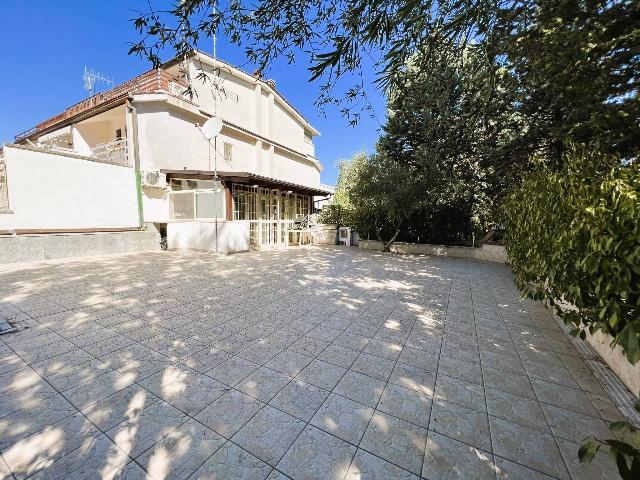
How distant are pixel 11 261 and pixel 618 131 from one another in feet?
48.2

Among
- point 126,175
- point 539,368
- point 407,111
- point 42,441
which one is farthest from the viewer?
point 407,111

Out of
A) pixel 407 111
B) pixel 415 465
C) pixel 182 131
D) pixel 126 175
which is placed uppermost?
pixel 407 111

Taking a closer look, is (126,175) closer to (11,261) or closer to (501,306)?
(11,261)

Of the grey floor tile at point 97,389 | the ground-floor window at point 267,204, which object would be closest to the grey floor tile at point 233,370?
the grey floor tile at point 97,389

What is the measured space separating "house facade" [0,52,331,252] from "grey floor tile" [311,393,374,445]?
8.37m

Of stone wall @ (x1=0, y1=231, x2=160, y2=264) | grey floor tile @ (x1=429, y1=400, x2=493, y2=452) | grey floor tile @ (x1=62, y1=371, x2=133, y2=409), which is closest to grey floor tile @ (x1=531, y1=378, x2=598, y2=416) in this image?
grey floor tile @ (x1=429, y1=400, x2=493, y2=452)

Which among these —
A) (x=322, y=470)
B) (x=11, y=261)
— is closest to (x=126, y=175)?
(x=11, y=261)

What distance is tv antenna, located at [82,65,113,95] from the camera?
47.6 ft

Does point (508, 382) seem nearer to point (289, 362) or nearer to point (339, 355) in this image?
point (339, 355)

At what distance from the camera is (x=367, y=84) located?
12.4ft

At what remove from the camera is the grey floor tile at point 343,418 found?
2.02 metres

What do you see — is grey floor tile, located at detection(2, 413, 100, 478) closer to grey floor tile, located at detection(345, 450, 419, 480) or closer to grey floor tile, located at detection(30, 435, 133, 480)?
grey floor tile, located at detection(30, 435, 133, 480)

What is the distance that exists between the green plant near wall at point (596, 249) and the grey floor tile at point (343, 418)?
1.64 m

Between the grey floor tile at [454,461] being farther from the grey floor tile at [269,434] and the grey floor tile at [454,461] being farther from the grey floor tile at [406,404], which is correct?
the grey floor tile at [269,434]
